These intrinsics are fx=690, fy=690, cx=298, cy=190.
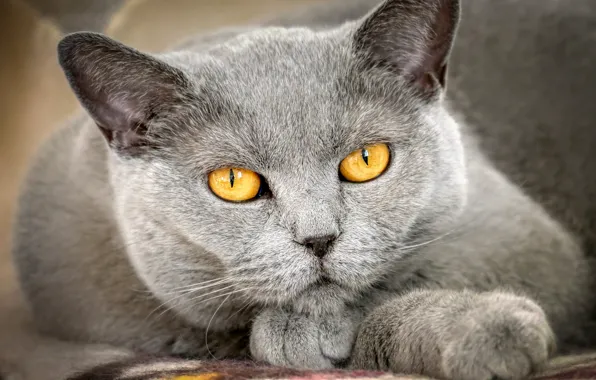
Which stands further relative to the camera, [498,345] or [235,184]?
[235,184]

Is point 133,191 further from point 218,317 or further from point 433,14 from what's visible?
point 433,14

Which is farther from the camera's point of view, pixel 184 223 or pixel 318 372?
pixel 184 223

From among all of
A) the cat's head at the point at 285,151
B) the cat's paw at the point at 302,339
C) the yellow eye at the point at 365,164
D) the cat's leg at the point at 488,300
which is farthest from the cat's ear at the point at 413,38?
the cat's paw at the point at 302,339

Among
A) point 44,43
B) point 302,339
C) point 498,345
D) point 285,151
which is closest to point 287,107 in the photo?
point 285,151

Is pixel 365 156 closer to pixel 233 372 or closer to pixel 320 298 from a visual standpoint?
pixel 320 298

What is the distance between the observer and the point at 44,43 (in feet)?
4.91

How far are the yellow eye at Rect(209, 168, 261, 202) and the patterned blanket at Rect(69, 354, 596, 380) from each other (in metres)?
0.23

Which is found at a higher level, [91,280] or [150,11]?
[150,11]

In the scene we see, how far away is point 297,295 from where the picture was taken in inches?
36.7

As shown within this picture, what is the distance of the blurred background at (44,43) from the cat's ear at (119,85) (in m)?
0.51

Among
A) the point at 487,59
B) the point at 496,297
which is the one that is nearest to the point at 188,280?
the point at 496,297

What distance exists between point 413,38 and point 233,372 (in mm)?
546

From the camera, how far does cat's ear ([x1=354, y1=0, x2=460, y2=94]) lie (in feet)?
3.25

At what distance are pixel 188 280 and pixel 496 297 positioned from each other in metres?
0.44
